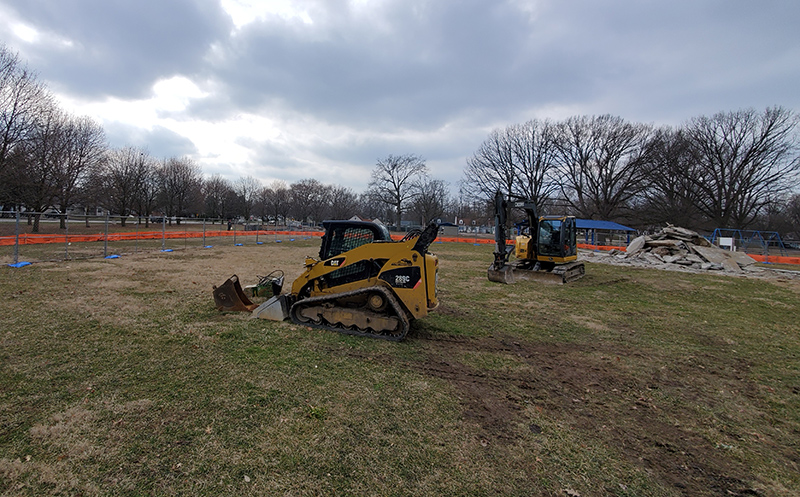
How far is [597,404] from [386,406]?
2.44m

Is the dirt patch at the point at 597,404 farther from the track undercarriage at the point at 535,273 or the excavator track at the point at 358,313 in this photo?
the track undercarriage at the point at 535,273

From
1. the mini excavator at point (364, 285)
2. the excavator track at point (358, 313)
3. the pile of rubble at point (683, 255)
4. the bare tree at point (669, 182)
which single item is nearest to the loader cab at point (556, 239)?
the pile of rubble at point (683, 255)

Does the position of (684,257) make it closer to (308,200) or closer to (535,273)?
(535,273)

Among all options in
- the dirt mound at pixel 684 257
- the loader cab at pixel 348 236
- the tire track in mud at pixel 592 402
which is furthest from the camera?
the dirt mound at pixel 684 257

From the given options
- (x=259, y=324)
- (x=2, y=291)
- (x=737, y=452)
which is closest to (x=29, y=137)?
(x=2, y=291)

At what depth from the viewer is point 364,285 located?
5.86 m

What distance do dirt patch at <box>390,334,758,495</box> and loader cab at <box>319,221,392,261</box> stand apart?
2037mm

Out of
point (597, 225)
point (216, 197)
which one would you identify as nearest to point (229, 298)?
point (597, 225)

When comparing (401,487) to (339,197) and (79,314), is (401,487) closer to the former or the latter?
(79,314)

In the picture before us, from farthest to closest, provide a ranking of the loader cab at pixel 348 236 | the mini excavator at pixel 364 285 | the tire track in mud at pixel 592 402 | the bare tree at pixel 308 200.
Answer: the bare tree at pixel 308 200 < the loader cab at pixel 348 236 < the mini excavator at pixel 364 285 < the tire track in mud at pixel 592 402

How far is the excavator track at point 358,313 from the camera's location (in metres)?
5.70

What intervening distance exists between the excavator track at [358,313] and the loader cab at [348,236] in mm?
874

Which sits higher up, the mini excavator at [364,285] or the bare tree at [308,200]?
the bare tree at [308,200]

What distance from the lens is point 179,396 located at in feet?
12.1
